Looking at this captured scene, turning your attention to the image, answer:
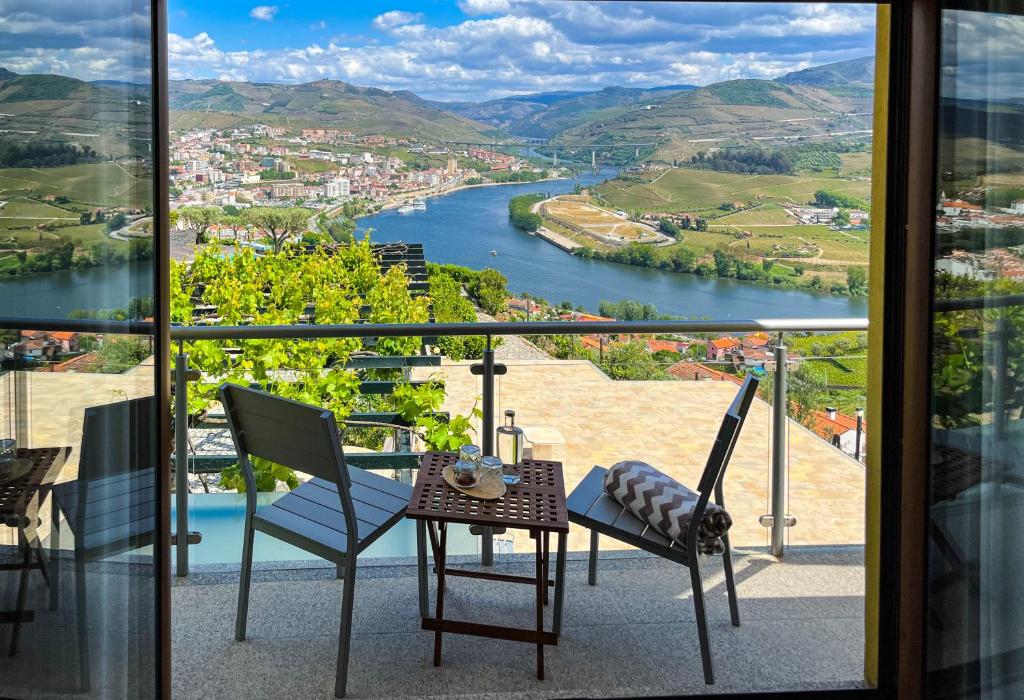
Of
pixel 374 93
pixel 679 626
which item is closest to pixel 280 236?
pixel 374 93

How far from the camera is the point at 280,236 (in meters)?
13.0

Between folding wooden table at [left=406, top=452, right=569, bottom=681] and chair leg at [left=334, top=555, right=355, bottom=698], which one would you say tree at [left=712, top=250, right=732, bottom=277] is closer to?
folding wooden table at [left=406, top=452, right=569, bottom=681]

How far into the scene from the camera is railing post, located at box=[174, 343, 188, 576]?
2.79m

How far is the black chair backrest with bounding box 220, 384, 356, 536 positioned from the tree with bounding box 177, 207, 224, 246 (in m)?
10.3

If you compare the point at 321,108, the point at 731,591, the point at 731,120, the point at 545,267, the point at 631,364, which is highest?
the point at 321,108

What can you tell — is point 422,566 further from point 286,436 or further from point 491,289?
point 491,289

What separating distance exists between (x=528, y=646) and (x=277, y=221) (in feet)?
37.0

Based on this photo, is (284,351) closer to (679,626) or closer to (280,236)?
(679,626)

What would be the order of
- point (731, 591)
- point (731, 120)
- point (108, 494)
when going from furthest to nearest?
Result: 1. point (731, 120)
2. point (731, 591)
3. point (108, 494)

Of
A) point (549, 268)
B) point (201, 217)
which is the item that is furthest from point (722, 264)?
point (201, 217)

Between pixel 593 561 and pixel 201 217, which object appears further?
pixel 201 217

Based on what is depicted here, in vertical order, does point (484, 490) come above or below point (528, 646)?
above

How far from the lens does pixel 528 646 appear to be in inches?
94.0

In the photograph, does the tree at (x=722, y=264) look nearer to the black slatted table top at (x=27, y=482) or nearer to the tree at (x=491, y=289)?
the tree at (x=491, y=289)
